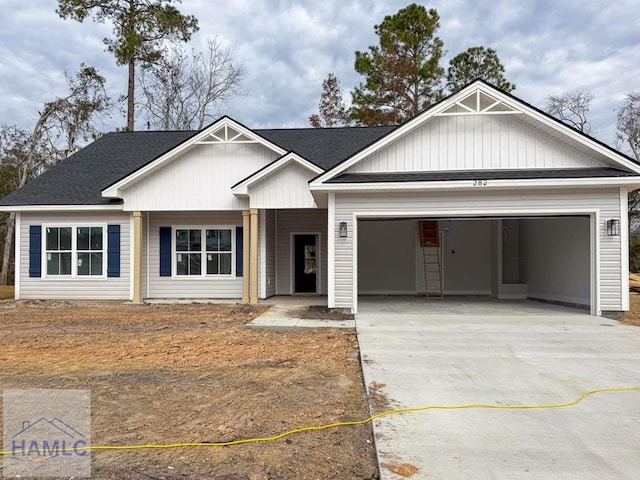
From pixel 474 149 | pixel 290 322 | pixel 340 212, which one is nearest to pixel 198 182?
pixel 340 212

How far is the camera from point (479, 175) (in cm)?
998

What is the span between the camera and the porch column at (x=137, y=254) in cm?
1290

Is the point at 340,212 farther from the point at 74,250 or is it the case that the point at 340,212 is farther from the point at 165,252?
the point at 74,250

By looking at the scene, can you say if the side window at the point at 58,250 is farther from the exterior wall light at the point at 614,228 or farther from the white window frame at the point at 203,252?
the exterior wall light at the point at 614,228

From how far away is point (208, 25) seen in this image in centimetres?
2625

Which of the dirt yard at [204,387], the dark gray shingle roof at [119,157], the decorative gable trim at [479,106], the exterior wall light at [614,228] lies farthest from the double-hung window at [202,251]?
the exterior wall light at [614,228]

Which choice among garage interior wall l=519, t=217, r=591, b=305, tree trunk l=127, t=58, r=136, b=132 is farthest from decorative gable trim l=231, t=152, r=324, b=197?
tree trunk l=127, t=58, r=136, b=132

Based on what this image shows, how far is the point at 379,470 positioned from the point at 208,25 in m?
27.6

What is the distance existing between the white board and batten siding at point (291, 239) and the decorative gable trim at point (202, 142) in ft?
8.28

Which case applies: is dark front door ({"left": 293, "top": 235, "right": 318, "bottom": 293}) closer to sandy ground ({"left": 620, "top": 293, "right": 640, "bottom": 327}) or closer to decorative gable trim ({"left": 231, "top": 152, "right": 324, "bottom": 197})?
decorative gable trim ({"left": 231, "top": 152, "right": 324, "bottom": 197})

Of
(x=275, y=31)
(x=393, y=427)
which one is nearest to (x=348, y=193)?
(x=393, y=427)

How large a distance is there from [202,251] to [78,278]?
11.9 feet

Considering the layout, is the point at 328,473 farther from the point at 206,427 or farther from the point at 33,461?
the point at 33,461

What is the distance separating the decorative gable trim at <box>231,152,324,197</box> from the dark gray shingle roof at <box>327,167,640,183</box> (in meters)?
1.68
